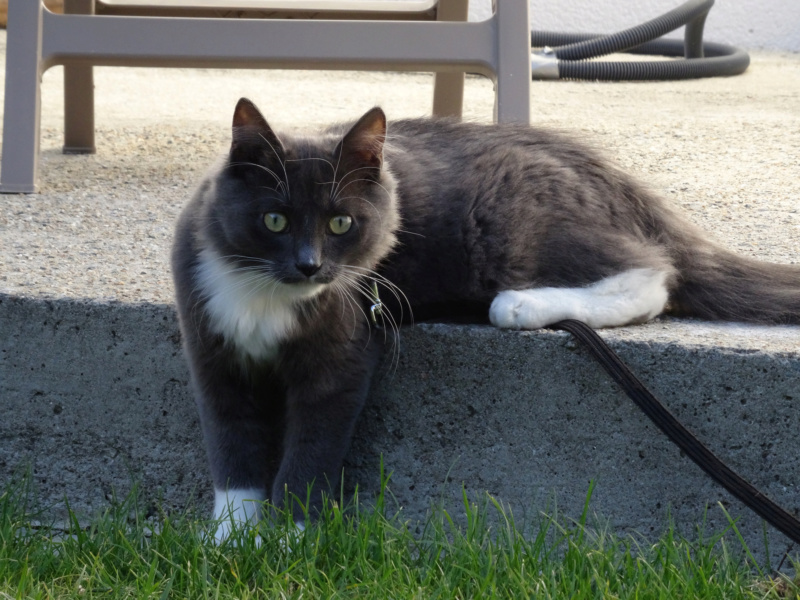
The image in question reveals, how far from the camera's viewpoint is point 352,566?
5.89 ft

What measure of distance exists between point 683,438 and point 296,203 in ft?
3.22

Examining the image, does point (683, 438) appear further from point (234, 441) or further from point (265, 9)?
point (265, 9)

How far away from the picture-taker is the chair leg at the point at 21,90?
116 inches

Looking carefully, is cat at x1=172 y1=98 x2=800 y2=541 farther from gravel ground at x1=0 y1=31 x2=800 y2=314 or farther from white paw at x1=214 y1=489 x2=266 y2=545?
gravel ground at x1=0 y1=31 x2=800 y2=314

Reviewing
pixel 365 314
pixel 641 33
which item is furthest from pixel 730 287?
pixel 641 33

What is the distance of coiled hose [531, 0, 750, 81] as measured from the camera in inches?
229

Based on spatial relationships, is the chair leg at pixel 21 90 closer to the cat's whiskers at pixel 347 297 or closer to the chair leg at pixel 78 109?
the chair leg at pixel 78 109

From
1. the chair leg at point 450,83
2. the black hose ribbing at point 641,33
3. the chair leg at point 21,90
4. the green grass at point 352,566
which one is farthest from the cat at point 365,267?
the black hose ribbing at point 641,33

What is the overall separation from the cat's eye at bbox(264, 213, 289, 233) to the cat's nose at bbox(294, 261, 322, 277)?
0.35ft

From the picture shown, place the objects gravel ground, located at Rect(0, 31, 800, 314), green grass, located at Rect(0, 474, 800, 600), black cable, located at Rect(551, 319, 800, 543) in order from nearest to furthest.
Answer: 1. green grass, located at Rect(0, 474, 800, 600)
2. black cable, located at Rect(551, 319, 800, 543)
3. gravel ground, located at Rect(0, 31, 800, 314)

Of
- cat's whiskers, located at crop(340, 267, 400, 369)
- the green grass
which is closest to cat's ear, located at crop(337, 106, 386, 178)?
cat's whiskers, located at crop(340, 267, 400, 369)

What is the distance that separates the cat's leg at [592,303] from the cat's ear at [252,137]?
660 mm

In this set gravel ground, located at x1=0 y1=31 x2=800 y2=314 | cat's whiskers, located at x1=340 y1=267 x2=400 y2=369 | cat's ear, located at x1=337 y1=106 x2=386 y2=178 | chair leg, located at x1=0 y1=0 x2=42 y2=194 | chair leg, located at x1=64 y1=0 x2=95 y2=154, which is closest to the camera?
cat's ear, located at x1=337 y1=106 x2=386 y2=178

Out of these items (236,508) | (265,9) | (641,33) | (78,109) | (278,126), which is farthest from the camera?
(641,33)
